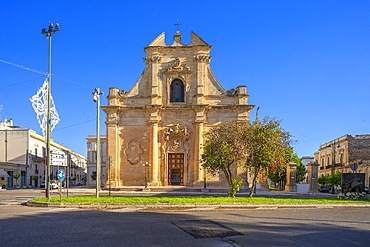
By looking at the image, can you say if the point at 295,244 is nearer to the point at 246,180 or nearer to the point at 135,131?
the point at 246,180

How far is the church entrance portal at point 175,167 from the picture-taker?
4091 centimetres

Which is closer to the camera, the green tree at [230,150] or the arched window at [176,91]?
the green tree at [230,150]

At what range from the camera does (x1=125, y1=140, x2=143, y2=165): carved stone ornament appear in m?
40.8

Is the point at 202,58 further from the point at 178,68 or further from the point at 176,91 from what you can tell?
the point at 176,91

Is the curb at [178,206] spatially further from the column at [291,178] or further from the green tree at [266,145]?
the column at [291,178]

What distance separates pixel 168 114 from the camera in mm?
41125

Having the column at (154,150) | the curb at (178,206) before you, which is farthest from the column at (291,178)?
the curb at (178,206)

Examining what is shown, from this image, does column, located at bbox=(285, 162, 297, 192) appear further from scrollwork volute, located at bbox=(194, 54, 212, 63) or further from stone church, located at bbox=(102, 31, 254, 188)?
scrollwork volute, located at bbox=(194, 54, 212, 63)

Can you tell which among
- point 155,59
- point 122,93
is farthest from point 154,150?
point 155,59

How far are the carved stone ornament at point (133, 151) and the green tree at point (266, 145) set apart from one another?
769 inches

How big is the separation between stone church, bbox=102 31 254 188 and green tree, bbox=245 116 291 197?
16399 millimetres

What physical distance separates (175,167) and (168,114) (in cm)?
587

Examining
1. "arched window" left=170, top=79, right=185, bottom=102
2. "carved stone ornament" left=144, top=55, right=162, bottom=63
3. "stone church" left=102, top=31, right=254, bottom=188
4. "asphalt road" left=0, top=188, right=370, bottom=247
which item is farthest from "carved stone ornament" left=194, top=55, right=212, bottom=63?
"asphalt road" left=0, top=188, right=370, bottom=247

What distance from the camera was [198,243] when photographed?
860cm
